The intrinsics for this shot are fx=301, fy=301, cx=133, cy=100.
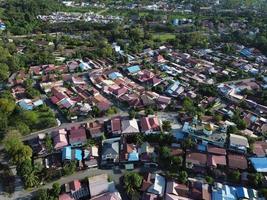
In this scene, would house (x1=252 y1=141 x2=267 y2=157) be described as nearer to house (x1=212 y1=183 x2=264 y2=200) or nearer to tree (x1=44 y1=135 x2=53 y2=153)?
house (x1=212 y1=183 x2=264 y2=200)

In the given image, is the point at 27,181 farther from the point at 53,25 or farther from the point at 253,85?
the point at 53,25

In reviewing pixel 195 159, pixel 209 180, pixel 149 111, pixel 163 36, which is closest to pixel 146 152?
pixel 195 159

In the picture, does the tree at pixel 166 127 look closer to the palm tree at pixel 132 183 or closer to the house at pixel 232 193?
the palm tree at pixel 132 183

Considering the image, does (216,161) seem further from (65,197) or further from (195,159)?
(65,197)

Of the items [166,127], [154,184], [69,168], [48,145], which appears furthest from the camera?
[166,127]

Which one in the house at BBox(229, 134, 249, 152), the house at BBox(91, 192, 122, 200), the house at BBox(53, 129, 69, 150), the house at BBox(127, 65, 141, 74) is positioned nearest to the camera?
the house at BBox(91, 192, 122, 200)

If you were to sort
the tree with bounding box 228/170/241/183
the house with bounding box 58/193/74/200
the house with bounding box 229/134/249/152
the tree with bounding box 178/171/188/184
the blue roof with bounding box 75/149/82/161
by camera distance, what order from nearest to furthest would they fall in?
the house with bounding box 58/193/74/200 → the tree with bounding box 178/171/188/184 → the tree with bounding box 228/170/241/183 → the blue roof with bounding box 75/149/82/161 → the house with bounding box 229/134/249/152

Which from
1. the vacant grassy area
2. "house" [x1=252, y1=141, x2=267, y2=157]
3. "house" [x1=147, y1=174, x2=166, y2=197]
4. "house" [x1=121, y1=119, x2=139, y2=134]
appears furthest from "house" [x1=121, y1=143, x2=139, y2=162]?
the vacant grassy area

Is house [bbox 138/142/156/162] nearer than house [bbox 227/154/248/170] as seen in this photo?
No
